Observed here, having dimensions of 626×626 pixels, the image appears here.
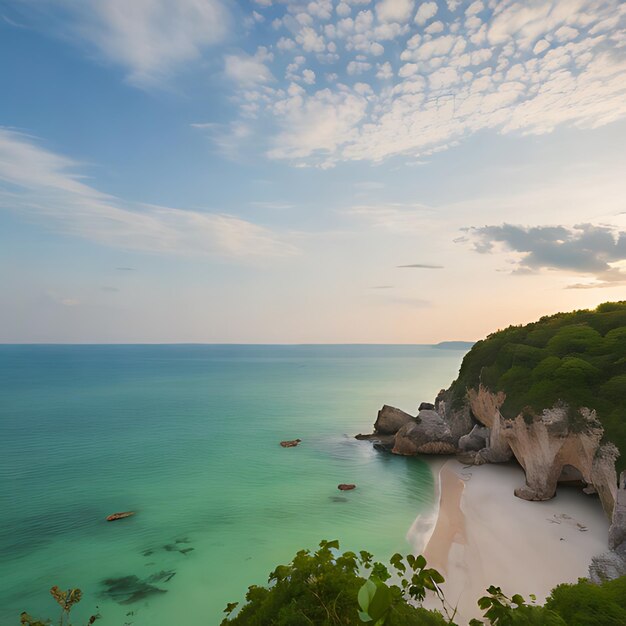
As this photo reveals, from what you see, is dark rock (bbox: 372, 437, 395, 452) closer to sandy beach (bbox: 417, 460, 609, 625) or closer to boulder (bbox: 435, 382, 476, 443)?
boulder (bbox: 435, 382, 476, 443)

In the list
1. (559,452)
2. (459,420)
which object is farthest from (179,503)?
(459,420)

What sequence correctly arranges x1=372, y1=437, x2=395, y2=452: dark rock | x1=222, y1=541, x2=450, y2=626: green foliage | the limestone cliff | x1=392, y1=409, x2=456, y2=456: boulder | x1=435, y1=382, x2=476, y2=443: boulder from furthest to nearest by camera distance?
x1=372, y1=437, x2=395, y2=452: dark rock → x1=435, y1=382, x2=476, y2=443: boulder → x1=392, y1=409, x2=456, y2=456: boulder → the limestone cliff → x1=222, y1=541, x2=450, y2=626: green foliage

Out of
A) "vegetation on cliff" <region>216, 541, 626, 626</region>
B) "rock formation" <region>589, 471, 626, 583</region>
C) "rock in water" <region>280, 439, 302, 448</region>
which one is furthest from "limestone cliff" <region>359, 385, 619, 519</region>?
"vegetation on cliff" <region>216, 541, 626, 626</region>

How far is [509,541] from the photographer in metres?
20.0

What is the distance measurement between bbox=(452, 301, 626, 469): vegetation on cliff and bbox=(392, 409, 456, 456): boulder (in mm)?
6709

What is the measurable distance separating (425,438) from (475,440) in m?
4.82

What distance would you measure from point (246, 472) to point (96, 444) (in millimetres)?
21890

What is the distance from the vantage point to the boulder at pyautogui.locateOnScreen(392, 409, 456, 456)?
1484 inches

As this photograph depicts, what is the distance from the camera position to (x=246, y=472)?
35531 millimetres

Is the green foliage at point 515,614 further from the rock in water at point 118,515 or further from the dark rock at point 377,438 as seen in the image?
the dark rock at point 377,438

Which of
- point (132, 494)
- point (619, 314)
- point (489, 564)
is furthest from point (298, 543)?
point (619, 314)

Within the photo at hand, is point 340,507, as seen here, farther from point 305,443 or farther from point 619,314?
point 619,314

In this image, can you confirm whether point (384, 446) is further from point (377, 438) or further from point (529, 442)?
point (529, 442)

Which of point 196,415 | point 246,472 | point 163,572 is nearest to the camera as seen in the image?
point 163,572
